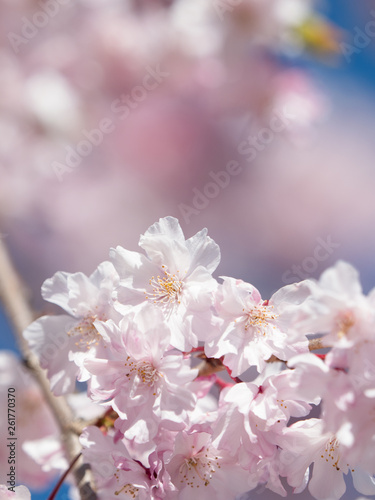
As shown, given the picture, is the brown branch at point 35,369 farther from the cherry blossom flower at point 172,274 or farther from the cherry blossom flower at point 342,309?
the cherry blossom flower at point 342,309

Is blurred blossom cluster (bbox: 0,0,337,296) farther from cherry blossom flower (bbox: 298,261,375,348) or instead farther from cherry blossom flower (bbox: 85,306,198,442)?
cherry blossom flower (bbox: 298,261,375,348)

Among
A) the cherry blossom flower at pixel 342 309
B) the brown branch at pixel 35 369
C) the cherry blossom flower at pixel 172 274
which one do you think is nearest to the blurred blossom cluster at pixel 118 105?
the brown branch at pixel 35 369

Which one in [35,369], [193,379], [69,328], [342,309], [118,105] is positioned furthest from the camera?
[118,105]

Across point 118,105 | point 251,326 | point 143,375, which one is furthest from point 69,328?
point 118,105

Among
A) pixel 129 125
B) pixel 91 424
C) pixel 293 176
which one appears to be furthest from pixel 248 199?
pixel 91 424

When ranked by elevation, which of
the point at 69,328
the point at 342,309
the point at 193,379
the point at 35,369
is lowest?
the point at 35,369

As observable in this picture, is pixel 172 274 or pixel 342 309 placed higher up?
pixel 342 309

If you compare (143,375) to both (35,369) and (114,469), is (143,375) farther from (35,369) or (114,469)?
(35,369)

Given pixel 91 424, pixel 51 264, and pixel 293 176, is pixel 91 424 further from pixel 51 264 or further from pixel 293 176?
pixel 293 176

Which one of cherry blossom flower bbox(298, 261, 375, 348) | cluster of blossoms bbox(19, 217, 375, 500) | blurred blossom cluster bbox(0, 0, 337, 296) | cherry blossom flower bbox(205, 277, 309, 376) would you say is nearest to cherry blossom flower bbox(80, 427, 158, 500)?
cluster of blossoms bbox(19, 217, 375, 500)
